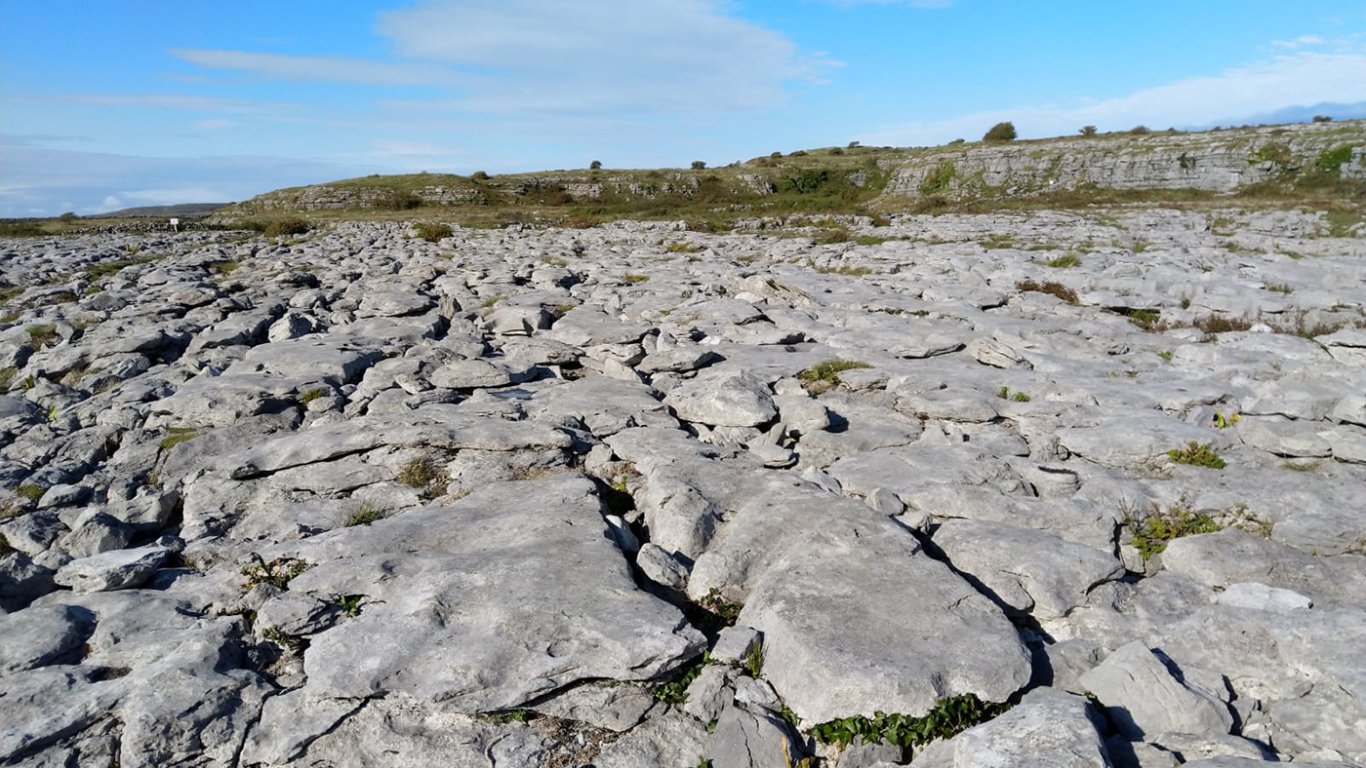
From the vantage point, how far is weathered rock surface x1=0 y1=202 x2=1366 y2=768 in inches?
234

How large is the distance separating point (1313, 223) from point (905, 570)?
40332 mm

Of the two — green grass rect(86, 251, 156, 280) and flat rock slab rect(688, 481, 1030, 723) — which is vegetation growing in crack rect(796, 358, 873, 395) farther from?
green grass rect(86, 251, 156, 280)

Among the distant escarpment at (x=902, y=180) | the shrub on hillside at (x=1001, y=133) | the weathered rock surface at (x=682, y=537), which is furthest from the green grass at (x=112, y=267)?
the shrub on hillside at (x=1001, y=133)

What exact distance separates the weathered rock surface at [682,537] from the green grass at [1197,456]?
3cm

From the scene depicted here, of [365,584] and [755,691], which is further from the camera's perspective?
[365,584]

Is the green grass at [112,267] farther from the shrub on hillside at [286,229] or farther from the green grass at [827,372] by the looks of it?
the green grass at [827,372]

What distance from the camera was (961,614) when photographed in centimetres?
680

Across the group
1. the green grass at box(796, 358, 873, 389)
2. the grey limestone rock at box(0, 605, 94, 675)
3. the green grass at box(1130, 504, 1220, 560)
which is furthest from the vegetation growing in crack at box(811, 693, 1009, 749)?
the green grass at box(796, 358, 873, 389)

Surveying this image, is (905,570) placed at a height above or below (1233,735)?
above

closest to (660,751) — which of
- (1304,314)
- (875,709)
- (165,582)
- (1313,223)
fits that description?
(875,709)

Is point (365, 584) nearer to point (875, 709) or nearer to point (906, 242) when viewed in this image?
point (875, 709)

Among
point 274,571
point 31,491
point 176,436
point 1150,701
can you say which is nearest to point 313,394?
point 176,436

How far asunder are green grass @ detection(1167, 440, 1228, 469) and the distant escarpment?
44.9 m

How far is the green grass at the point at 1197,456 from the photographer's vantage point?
32.4ft
